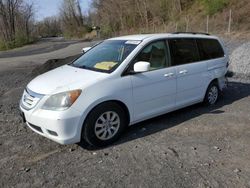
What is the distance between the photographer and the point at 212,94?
6.60 metres

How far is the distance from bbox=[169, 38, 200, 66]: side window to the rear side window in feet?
0.61

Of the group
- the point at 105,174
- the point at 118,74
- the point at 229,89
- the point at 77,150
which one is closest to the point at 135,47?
the point at 118,74

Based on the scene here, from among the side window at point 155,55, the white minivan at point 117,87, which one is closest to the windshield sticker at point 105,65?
the white minivan at point 117,87

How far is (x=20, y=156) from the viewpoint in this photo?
174 inches

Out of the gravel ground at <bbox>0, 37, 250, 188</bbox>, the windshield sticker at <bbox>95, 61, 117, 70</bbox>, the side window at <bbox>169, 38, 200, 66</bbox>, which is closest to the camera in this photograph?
the gravel ground at <bbox>0, 37, 250, 188</bbox>

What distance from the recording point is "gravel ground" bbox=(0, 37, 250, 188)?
368 centimetres

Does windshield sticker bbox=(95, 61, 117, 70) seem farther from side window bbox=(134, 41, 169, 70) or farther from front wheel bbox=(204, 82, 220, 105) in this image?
front wheel bbox=(204, 82, 220, 105)

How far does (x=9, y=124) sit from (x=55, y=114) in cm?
205

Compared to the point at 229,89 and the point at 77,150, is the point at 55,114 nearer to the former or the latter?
the point at 77,150

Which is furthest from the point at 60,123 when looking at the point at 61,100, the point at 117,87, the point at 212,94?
the point at 212,94

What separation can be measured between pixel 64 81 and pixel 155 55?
Result: 67.9 inches

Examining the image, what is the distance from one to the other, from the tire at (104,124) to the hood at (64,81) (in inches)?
17.1

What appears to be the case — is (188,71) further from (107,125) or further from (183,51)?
(107,125)

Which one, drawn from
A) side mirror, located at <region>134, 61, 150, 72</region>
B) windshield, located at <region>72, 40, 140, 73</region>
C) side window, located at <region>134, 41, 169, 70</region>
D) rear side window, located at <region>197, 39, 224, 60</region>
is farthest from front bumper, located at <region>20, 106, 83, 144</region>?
rear side window, located at <region>197, 39, 224, 60</region>
